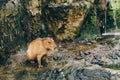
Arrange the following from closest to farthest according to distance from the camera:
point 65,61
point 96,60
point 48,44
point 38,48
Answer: point 96,60, point 65,61, point 38,48, point 48,44

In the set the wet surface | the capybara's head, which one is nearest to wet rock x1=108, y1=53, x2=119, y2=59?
the wet surface

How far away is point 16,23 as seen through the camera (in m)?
15.5

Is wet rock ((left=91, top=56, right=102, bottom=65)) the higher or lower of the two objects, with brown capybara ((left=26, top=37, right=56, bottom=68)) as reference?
lower

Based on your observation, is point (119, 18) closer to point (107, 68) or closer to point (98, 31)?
point (98, 31)

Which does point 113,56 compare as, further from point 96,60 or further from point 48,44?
point 48,44

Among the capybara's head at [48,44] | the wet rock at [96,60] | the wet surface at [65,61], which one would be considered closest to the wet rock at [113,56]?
the wet surface at [65,61]

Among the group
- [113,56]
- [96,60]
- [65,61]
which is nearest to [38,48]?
[65,61]

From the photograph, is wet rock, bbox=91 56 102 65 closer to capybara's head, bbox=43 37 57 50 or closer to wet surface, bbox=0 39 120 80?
wet surface, bbox=0 39 120 80

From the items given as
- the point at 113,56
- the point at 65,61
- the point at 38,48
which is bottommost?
the point at 65,61

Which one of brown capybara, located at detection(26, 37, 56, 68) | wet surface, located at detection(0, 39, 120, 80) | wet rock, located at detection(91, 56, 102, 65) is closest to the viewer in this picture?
wet surface, located at detection(0, 39, 120, 80)

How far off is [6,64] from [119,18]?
5.02 meters

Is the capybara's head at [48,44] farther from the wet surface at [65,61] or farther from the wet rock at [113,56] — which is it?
the wet rock at [113,56]

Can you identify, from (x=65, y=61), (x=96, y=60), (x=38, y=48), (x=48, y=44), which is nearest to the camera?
(x=96, y=60)

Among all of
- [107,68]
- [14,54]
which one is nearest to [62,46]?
[14,54]
